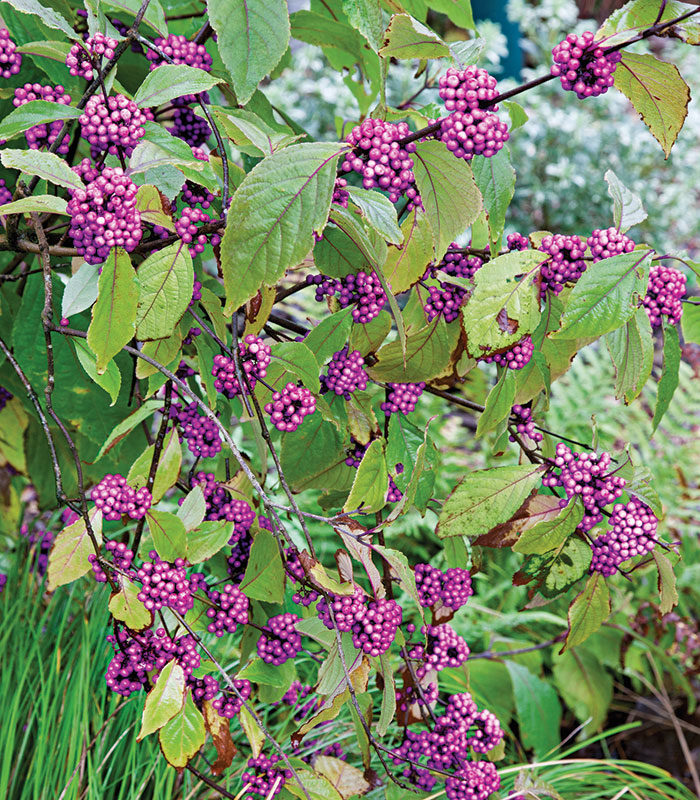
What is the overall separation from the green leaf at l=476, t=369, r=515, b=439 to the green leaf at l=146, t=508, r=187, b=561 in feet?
0.95

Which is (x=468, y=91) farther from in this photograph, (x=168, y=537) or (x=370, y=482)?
(x=168, y=537)

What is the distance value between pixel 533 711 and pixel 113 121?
4.96 feet

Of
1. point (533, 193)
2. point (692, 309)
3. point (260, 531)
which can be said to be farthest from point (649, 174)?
point (260, 531)

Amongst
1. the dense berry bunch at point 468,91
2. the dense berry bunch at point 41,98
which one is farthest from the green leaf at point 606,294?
the dense berry bunch at point 41,98

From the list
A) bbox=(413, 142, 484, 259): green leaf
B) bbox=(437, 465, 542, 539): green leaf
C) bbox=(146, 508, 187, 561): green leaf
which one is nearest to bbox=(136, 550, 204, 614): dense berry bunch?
bbox=(146, 508, 187, 561): green leaf

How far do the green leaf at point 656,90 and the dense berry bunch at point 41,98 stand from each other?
1.62 feet

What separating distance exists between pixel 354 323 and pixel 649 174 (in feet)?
16.2

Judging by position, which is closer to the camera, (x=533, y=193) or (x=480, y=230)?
(x=480, y=230)

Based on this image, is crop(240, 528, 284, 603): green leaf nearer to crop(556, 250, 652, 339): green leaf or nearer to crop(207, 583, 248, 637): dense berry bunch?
crop(207, 583, 248, 637): dense berry bunch

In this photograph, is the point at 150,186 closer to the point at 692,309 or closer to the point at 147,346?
the point at 147,346

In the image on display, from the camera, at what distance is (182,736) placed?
0.66 m

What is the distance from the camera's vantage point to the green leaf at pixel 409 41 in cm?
57

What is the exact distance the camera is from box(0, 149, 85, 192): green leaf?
0.56 meters

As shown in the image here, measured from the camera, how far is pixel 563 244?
70 centimetres
